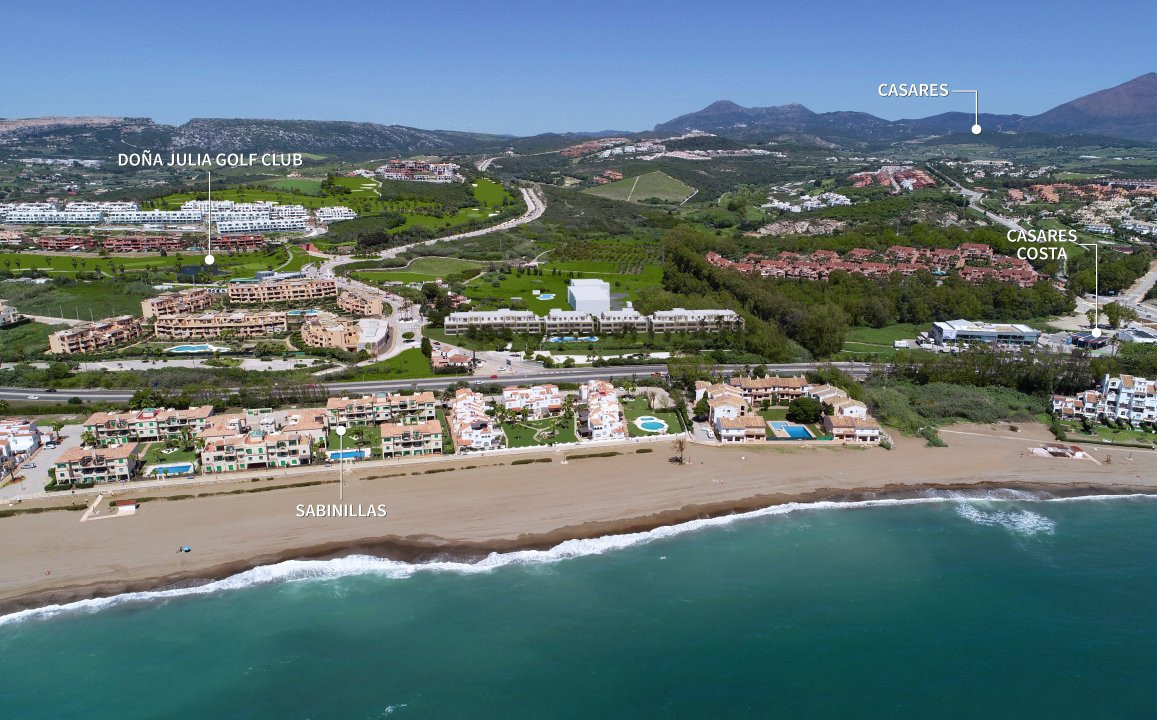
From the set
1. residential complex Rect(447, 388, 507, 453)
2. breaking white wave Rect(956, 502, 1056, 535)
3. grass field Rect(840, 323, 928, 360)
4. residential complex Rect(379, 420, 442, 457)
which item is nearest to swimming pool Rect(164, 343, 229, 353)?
residential complex Rect(447, 388, 507, 453)

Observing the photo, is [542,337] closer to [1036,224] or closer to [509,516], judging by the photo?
[509,516]

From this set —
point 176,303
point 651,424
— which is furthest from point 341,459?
point 176,303

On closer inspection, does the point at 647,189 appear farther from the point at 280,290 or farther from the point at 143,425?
the point at 143,425

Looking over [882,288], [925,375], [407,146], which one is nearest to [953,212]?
[882,288]

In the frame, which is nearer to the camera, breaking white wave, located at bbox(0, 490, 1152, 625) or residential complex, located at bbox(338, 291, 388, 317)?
breaking white wave, located at bbox(0, 490, 1152, 625)

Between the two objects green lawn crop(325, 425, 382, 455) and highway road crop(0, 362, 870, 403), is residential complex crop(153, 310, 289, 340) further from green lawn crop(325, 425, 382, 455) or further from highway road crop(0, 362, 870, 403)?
green lawn crop(325, 425, 382, 455)

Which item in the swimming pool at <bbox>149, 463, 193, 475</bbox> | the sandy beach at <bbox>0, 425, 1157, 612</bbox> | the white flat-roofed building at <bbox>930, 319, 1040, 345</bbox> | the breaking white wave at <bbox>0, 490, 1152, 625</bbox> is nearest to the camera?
the breaking white wave at <bbox>0, 490, 1152, 625</bbox>

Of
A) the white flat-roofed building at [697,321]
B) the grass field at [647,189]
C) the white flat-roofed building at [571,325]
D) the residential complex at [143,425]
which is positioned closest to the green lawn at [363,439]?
the residential complex at [143,425]
